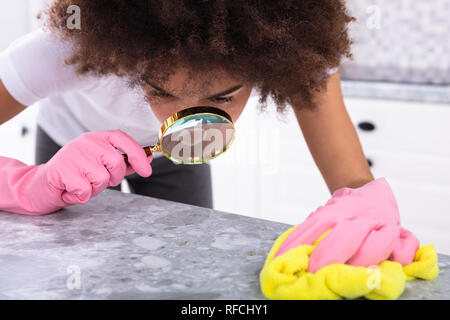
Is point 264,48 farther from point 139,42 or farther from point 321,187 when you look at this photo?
point 321,187

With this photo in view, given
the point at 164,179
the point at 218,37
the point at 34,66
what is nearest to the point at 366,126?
the point at 164,179

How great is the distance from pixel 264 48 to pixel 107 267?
16.0 inches

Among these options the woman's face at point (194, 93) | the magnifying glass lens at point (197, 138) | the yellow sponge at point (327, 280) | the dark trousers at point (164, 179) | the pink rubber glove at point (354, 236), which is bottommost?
the yellow sponge at point (327, 280)

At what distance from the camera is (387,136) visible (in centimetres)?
241

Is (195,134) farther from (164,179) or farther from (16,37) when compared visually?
(16,37)

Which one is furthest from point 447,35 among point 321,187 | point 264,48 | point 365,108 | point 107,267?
point 107,267

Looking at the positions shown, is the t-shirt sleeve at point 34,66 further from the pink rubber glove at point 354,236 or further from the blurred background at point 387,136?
the blurred background at point 387,136

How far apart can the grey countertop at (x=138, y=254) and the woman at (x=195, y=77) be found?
0.06 meters

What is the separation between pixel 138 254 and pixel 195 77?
0.30 meters

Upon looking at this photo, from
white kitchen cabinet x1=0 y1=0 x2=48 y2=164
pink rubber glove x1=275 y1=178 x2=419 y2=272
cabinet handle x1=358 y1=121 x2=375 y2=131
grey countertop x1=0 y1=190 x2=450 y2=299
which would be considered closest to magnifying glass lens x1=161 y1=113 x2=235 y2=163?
grey countertop x1=0 y1=190 x2=450 y2=299

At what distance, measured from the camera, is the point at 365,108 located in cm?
242

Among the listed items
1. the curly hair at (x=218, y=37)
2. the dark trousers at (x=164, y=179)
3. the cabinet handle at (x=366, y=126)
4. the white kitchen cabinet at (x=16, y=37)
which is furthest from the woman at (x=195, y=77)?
the white kitchen cabinet at (x=16, y=37)

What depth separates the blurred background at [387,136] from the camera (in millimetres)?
2357
